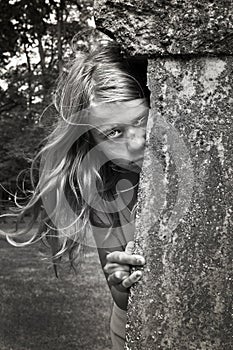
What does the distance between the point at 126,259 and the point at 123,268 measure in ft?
0.14

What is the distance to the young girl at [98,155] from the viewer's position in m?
1.85

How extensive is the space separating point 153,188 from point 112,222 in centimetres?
54

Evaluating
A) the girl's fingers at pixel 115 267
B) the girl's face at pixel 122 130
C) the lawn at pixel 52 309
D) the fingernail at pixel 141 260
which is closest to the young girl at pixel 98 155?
the girl's face at pixel 122 130

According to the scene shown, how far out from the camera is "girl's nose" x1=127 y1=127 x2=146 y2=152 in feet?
5.99

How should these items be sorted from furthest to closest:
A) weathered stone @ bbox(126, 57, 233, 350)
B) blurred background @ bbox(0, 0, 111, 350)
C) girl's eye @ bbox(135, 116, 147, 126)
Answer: blurred background @ bbox(0, 0, 111, 350), girl's eye @ bbox(135, 116, 147, 126), weathered stone @ bbox(126, 57, 233, 350)

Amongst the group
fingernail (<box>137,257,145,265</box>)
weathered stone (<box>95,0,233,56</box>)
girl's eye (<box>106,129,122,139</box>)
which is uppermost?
weathered stone (<box>95,0,233,56</box>)

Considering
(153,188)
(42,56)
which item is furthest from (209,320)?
(42,56)

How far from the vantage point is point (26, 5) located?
6543 mm

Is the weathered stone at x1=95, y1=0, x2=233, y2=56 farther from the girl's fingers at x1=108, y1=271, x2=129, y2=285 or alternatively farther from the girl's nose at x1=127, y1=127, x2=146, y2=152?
the girl's fingers at x1=108, y1=271, x2=129, y2=285

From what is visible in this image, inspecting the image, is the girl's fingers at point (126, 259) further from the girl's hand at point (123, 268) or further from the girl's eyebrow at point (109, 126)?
the girl's eyebrow at point (109, 126)

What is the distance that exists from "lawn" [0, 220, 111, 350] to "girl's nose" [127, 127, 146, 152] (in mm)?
2500

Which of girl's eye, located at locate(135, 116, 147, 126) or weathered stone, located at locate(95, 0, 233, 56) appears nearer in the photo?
weathered stone, located at locate(95, 0, 233, 56)

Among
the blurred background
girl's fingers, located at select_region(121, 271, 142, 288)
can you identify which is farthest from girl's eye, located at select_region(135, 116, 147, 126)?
the blurred background

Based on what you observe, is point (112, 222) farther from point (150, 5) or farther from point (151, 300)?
point (150, 5)
